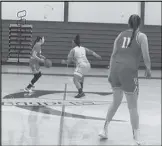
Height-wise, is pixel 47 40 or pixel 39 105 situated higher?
pixel 47 40

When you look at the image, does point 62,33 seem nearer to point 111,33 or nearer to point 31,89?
point 111,33

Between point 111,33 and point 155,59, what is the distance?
2567 millimetres

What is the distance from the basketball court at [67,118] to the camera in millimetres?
4879

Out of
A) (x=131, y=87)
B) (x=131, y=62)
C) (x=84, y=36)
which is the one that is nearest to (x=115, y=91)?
(x=131, y=87)

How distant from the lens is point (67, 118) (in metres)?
6.17

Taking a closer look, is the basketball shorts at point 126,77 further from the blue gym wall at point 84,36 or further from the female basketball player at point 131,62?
the blue gym wall at point 84,36

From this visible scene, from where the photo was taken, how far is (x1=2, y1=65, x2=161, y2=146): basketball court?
16.0 feet

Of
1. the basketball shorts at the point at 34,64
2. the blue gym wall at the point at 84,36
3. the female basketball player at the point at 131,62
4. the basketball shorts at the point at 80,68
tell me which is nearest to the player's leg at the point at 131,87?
the female basketball player at the point at 131,62

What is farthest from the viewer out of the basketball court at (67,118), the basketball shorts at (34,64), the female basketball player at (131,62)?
the basketball shorts at (34,64)

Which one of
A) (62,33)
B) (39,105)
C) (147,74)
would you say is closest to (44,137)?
(147,74)

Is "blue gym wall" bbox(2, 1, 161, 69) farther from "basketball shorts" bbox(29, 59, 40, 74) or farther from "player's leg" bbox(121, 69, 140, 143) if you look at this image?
"player's leg" bbox(121, 69, 140, 143)

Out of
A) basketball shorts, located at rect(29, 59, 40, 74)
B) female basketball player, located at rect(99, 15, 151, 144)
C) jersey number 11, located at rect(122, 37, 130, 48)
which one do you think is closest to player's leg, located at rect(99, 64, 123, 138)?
female basketball player, located at rect(99, 15, 151, 144)

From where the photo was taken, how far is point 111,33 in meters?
18.7

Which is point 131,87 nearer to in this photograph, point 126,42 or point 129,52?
point 129,52
